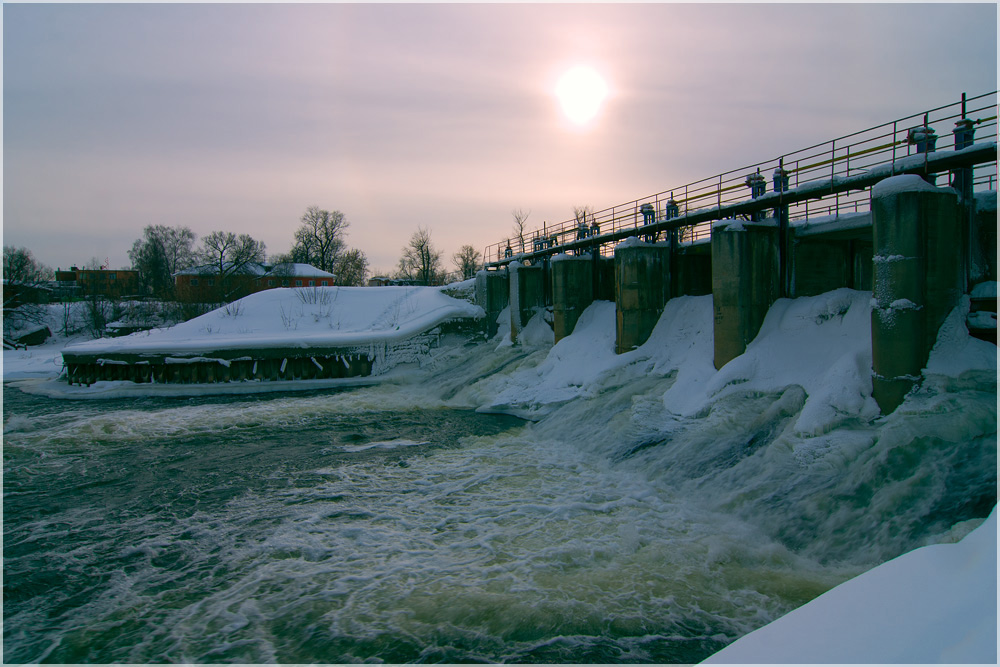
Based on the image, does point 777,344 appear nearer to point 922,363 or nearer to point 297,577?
point 922,363

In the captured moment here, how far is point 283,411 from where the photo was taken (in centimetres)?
2062

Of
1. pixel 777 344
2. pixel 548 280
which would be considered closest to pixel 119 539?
pixel 777 344

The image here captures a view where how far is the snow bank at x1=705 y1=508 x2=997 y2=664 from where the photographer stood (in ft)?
13.3

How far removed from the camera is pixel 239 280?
54.3m

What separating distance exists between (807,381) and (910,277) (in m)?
3.11

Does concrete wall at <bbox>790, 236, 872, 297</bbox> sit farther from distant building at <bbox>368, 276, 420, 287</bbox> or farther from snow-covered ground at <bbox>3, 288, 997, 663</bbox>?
distant building at <bbox>368, 276, 420, 287</bbox>

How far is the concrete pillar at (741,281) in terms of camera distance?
1534cm

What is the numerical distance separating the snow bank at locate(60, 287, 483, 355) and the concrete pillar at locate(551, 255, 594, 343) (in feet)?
26.7

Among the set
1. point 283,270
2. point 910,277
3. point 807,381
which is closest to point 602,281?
point 807,381

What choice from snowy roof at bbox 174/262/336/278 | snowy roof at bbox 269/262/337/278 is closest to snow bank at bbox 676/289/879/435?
snowy roof at bbox 174/262/336/278

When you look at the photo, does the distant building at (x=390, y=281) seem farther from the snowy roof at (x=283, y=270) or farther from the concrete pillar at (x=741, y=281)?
the concrete pillar at (x=741, y=281)

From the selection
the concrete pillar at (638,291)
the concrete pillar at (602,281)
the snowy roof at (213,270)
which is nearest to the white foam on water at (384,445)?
the concrete pillar at (638,291)

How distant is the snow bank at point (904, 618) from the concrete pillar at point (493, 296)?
2682cm

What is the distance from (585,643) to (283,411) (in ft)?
53.9
